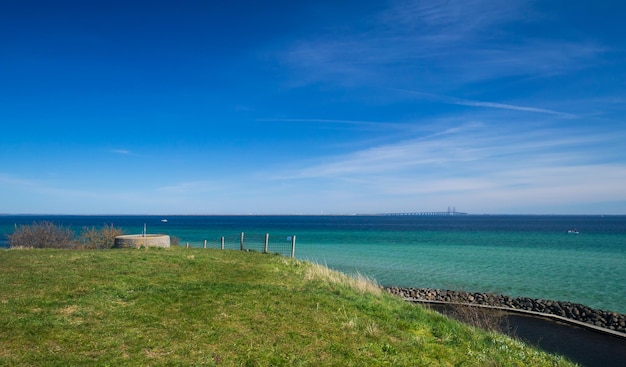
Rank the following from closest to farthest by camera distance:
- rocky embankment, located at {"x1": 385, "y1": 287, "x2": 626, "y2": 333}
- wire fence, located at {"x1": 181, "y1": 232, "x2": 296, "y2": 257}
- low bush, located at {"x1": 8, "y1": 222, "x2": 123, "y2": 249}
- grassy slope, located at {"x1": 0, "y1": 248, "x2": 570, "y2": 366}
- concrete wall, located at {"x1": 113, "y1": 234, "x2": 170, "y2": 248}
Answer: grassy slope, located at {"x1": 0, "y1": 248, "x2": 570, "y2": 366}, rocky embankment, located at {"x1": 385, "y1": 287, "x2": 626, "y2": 333}, concrete wall, located at {"x1": 113, "y1": 234, "x2": 170, "y2": 248}, wire fence, located at {"x1": 181, "y1": 232, "x2": 296, "y2": 257}, low bush, located at {"x1": 8, "y1": 222, "x2": 123, "y2": 249}

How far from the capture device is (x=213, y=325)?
8.95 metres

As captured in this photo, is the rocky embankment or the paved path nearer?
the paved path

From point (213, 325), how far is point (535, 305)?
18216 millimetres

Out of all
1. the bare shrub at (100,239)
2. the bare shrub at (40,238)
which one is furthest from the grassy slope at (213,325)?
the bare shrub at (40,238)

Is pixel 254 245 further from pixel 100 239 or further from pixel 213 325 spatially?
pixel 213 325

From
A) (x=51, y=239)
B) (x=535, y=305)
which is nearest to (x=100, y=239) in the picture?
(x=51, y=239)

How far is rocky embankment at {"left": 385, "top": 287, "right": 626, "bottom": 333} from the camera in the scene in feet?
56.2

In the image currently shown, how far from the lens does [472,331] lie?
1182cm

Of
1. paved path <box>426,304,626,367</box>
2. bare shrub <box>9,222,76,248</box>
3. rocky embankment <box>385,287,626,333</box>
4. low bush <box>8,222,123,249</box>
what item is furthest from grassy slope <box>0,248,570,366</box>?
bare shrub <box>9,222,76,248</box>

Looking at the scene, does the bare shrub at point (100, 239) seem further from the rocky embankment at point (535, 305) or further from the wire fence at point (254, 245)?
the rocky embankment at point (535, 305)

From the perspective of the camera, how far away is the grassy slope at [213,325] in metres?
7.34

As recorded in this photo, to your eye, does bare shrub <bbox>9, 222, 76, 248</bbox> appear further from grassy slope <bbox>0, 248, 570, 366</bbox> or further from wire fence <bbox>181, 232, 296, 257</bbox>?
grassy slope <bbox>0, 248, 570, 366</bbox>

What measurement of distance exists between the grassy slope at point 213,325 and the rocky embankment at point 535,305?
8500mm

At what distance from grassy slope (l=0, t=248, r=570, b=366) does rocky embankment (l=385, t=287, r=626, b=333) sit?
850 cm
